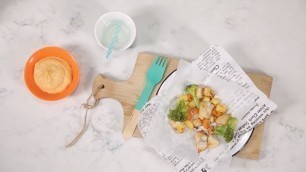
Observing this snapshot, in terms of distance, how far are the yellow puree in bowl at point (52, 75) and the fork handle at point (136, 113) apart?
0.55ft

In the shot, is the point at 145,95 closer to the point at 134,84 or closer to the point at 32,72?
the point at 134,84

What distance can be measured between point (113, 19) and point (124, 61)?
0.11 m

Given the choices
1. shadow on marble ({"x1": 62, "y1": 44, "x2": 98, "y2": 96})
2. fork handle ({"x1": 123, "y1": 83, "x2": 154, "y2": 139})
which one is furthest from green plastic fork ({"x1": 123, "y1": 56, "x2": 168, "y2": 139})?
shadow on marble ({"x1": 62, "y1": 44, "x2": 98, "y2": 96})

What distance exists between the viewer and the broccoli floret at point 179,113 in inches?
35.5

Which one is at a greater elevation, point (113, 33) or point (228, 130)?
point (113, 33)

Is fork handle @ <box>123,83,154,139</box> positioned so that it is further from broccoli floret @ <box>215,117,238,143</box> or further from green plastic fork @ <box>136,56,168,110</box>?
broccoli floret @ <box>215,117,238,143</box>

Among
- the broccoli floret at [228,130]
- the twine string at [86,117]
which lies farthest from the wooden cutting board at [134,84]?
the broccoli floret at [228,130]

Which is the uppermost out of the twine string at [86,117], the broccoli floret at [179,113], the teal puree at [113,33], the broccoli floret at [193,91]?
the teal puree at [113,33]

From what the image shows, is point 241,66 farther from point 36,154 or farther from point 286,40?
point 36,154

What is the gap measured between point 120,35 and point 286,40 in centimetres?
40

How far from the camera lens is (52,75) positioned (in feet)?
3.01

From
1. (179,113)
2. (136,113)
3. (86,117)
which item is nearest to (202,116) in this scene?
(179,113)

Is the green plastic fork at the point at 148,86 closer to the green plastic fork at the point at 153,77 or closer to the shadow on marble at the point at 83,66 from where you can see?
the green plastic fork at the point at 153,77

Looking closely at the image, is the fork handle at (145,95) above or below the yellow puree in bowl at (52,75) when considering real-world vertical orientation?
below
